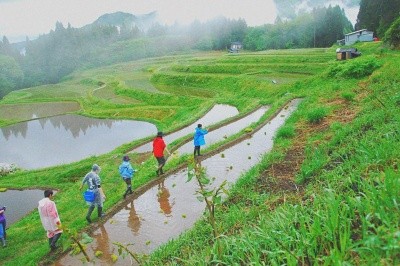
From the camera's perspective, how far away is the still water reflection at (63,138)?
24.7m

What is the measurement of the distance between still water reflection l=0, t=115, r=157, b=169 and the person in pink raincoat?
50.2ft

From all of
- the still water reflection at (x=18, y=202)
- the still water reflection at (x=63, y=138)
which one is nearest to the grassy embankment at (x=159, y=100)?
the still water reflection at (x=18, y=202)

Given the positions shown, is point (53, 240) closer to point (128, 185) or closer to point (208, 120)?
point (128, 185)

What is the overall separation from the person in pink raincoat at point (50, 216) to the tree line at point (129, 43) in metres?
65.4

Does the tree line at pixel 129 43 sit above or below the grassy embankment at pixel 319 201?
above

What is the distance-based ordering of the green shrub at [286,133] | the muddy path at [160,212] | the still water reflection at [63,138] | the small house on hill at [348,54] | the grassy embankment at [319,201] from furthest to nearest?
the small house on hill at [348,54], the still water reflection at [63,138], the green shrub at [286,133], the muddy path at [160,212], the grassy embankment at [319,201]

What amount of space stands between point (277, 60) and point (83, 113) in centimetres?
2393

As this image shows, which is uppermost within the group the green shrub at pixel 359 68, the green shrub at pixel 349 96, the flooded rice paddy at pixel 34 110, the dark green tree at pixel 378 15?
the dark green tree at pixel 378 15

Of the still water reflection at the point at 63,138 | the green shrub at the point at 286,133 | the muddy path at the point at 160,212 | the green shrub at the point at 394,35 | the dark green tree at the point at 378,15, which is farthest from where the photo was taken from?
the dark green tree at the point at 378,15

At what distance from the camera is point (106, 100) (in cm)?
4288

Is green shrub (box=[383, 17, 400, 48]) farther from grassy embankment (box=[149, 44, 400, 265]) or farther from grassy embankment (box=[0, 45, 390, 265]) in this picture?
grassy embankment (box=[149, 44, 400, 265])

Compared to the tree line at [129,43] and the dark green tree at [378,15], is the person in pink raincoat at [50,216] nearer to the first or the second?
the dark green tree at [378,15]

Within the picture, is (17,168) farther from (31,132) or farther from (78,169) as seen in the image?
(31,132)

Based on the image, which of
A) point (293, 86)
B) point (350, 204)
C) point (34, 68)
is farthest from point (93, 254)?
point (34, 68)
